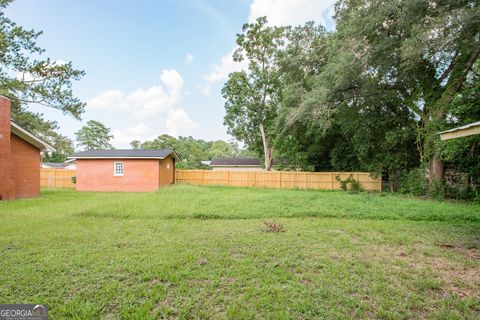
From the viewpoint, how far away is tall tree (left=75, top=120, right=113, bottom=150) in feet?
147

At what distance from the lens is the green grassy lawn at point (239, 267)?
2.55 metres

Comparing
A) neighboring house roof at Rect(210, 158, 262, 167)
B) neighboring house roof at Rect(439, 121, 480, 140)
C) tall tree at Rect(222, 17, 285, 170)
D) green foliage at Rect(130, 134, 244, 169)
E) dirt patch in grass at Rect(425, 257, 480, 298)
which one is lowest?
dirt patch in grass at Rect(425, 257, 480, 298)

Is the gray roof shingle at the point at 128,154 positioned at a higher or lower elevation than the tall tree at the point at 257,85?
lower

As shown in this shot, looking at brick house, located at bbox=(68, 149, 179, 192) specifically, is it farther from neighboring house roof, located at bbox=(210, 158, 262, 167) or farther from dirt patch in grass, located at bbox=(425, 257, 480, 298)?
neighboring house roof, located at bbox=(210, 158, 262, 167)

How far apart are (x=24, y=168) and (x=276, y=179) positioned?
575 inches

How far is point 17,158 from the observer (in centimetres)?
1089

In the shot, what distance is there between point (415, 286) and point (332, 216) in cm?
457

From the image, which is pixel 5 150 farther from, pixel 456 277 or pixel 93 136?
pixel 93 136

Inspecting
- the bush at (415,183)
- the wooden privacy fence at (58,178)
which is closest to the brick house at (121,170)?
the wooden privacy fence at (58,178)

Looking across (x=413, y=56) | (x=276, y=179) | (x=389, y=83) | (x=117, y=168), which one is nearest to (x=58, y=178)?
(x=117, y=168)

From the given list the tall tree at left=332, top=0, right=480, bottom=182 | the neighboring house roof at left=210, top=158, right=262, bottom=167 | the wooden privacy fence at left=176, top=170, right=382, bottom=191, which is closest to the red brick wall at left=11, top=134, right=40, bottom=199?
the wooden privacy fence at left=176, top=170, right=382, bottom=191

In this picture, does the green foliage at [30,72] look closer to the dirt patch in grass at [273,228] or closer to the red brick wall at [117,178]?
the red brick wall at [117,178]

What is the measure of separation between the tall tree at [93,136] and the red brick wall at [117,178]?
3427cm

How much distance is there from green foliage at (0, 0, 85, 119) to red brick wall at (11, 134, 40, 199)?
7.99ft
